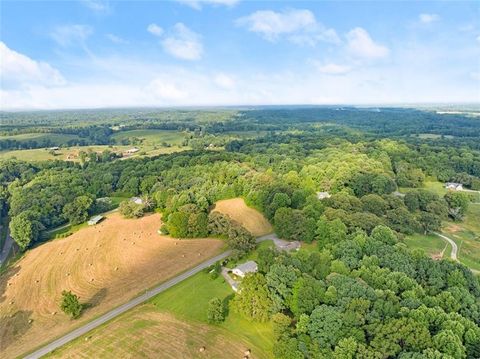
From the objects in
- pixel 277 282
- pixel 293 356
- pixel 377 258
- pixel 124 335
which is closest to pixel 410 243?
pixel 377 258

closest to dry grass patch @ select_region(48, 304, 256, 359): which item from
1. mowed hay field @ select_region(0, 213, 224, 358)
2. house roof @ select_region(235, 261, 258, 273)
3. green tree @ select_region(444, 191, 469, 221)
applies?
mowed hay field @ select_region(0, 213, 224, 358)

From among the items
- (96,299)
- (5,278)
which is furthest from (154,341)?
(5,278)

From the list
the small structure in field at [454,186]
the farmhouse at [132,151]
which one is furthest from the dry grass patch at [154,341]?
the farmhouse at [132,151]

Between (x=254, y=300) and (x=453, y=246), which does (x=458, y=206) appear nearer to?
(x=453, y=246)

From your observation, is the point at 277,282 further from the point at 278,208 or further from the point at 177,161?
the point at 177,161

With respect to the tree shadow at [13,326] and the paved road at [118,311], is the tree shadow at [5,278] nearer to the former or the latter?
the tree shadow at [13,326]

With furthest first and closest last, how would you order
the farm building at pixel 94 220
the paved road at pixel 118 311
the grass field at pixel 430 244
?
1. the farm building at pixel 94 220
2. the grass field at pixel 430 244
3. the paved road at pixel 118 311
